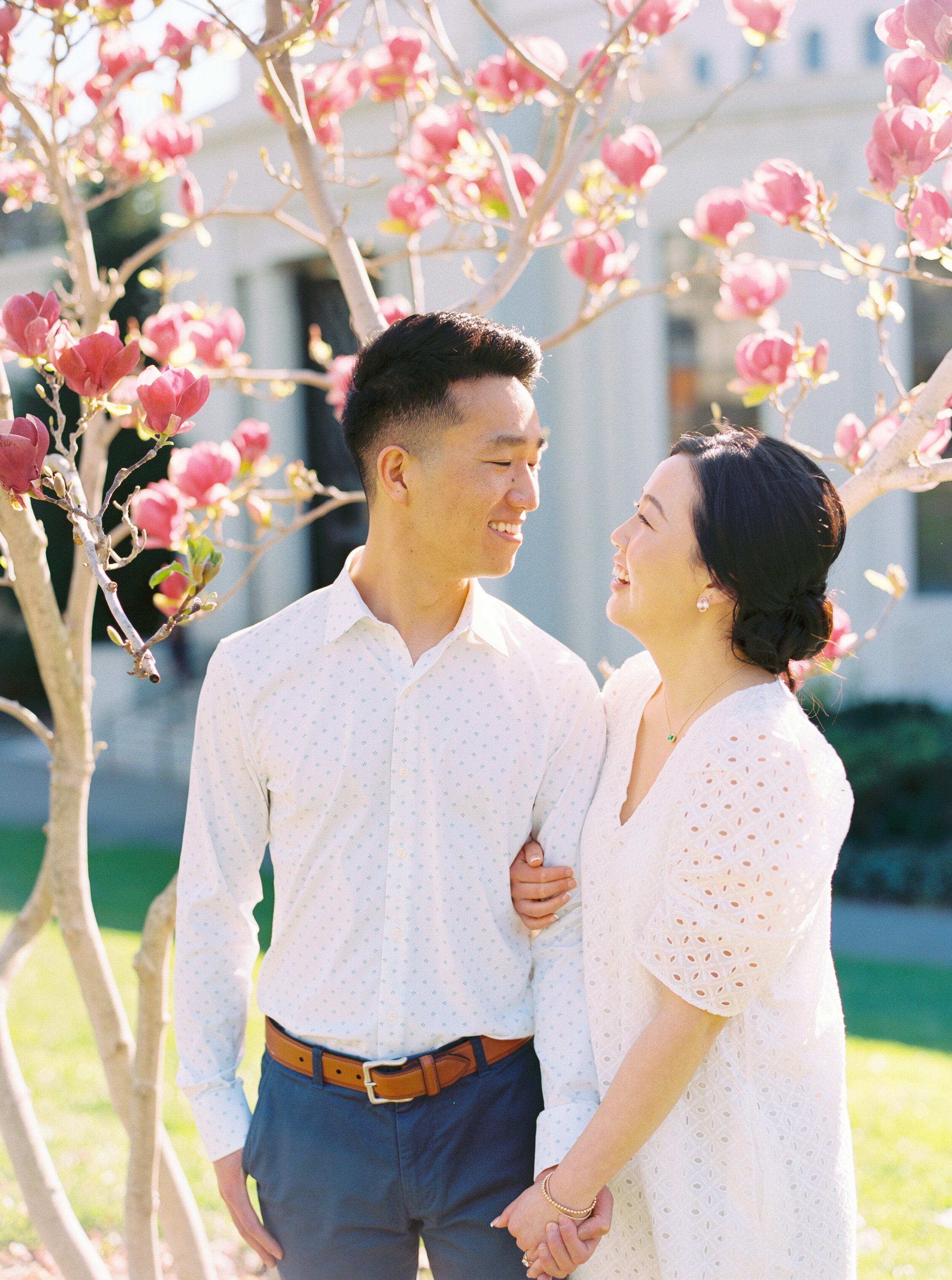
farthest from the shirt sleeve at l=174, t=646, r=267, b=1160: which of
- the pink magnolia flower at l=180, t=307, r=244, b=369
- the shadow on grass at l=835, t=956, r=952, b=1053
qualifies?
the shadow on grass at l=835, t=956, r=952, b=1053

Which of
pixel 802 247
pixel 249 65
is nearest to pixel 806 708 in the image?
pixel 802 247

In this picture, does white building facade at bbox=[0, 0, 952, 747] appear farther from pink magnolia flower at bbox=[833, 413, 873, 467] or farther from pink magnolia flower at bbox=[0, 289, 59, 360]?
pink magnolia flower at bbox=[0, 289, 59, 360]

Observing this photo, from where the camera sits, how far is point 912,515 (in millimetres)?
7965

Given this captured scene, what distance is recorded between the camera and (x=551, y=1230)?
1749 mm

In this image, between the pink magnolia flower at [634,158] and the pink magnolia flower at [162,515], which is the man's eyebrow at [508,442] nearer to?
the pink magnolia flower at [162,515]

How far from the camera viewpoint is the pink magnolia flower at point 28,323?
5.25 feet

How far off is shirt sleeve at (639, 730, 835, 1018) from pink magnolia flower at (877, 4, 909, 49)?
→ 1.06m

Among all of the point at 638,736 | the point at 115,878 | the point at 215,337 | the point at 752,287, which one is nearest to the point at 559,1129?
the point at 638,736

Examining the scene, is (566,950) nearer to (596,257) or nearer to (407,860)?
(407,860)

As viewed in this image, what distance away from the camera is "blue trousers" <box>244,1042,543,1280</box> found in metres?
1.86

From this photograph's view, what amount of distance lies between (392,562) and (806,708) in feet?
19.4

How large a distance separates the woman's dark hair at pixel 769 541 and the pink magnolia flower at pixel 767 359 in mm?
643

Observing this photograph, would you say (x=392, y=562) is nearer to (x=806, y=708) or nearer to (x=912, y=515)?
(x=806, y=708)

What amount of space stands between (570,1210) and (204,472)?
→ 149 cm
